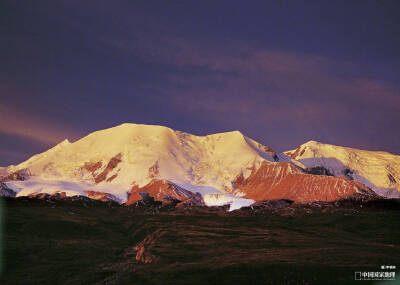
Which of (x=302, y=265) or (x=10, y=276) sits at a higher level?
(x=302, y=265)

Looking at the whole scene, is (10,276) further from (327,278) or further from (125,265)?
(327,278)

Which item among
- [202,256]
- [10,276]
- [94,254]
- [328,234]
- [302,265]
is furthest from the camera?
[328,234]

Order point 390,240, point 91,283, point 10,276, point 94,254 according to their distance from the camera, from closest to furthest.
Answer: point 91,283, point 10,276, point 94,254, point 390,240

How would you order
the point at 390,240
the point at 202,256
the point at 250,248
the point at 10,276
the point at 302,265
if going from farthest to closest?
the point at 390,240 → the point at 250,248 → the point at 202,256 → the point at 10,276 → the point at 302,265

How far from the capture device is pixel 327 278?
80.1m

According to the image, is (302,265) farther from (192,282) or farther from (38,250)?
(38,250)

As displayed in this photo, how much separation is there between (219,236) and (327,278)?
275 ft

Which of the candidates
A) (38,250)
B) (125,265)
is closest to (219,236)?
(125,265)

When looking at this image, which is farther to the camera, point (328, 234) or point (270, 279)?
point (328, 234)

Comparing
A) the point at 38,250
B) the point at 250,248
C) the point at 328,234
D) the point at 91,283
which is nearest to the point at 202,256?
the point at 250,248

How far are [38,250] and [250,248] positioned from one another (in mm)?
73532

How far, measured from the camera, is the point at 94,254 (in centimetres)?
13812

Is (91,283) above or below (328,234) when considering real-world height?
below

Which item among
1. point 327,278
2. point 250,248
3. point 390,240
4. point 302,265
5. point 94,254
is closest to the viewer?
point 327,278
